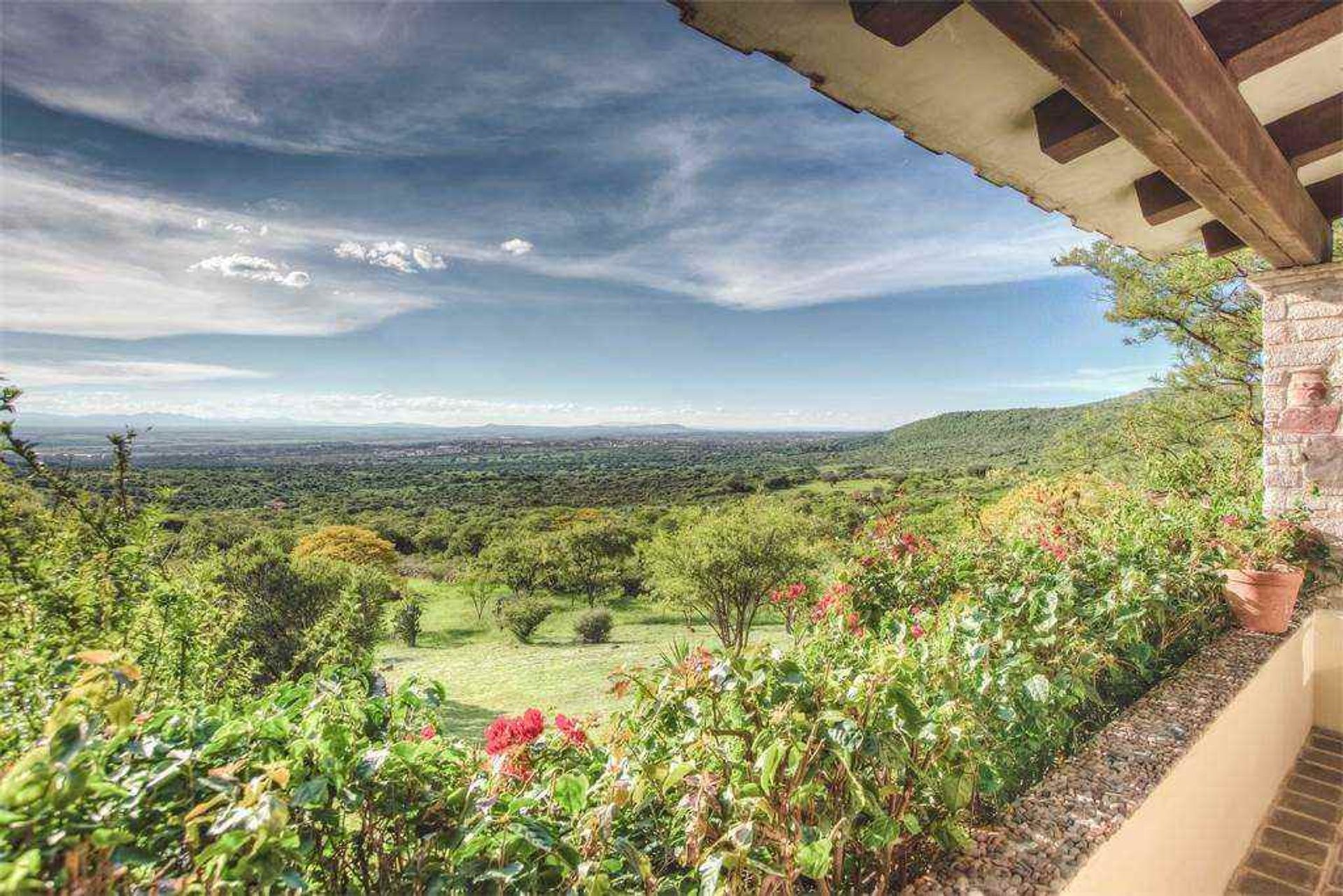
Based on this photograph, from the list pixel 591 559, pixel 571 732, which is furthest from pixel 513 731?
pixel 591 559

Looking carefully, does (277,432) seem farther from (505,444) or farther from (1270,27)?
(1270,27)

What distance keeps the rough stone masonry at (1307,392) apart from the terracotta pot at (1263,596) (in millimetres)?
1215

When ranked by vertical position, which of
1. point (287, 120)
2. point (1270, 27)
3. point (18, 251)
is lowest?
point (1270, 27)

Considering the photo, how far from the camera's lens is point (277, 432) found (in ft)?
356

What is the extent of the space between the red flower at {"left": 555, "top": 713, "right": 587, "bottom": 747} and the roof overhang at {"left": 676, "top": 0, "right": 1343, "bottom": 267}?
58.4 inches

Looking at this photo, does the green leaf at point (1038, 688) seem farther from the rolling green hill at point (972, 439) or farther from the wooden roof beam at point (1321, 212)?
the rolling green hill at point (972, 439)

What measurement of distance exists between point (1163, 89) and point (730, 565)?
57.4ft

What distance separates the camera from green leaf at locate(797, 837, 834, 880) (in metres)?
0.85

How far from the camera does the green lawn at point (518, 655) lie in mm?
14344

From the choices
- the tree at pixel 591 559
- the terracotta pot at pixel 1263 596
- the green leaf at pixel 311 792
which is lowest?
the tree at pixel 591 559

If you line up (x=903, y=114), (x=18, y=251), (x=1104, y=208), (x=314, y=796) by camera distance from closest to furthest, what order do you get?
(x=314, y=796), (x=903, y=114), (x=1104, y=208), (x=18, y=251)

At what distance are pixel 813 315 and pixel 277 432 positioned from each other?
108343 mm

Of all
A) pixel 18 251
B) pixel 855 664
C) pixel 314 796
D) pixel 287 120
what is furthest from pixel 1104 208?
pixel 287 120

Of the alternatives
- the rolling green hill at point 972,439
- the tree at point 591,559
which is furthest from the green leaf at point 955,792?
the tree at point 591,559
